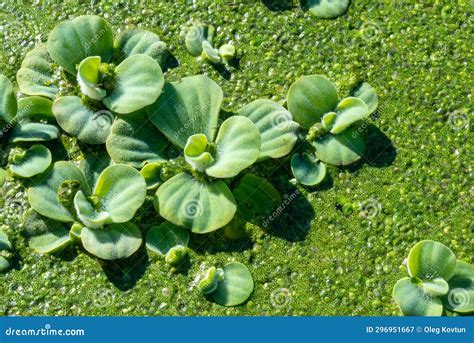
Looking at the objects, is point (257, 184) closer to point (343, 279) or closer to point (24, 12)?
point (343, 279)

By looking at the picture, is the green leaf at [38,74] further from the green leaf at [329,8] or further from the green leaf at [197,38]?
the green leaf at [329,8]

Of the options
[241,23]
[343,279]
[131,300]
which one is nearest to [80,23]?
[241,23]

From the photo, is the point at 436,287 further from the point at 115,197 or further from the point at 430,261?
the point at 115,197

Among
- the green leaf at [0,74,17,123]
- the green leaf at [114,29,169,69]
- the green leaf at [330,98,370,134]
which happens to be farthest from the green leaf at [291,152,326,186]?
the green leaf at [0,74,17,123]

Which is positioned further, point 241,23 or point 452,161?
point 241,23

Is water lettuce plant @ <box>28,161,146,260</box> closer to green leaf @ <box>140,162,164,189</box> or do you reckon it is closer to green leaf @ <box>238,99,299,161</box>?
green leaf @ <box>140,162,164,189</box>

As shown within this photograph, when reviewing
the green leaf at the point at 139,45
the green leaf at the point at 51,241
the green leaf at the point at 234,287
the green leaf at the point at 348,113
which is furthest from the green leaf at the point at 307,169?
the green leaf at the point at 51,241
